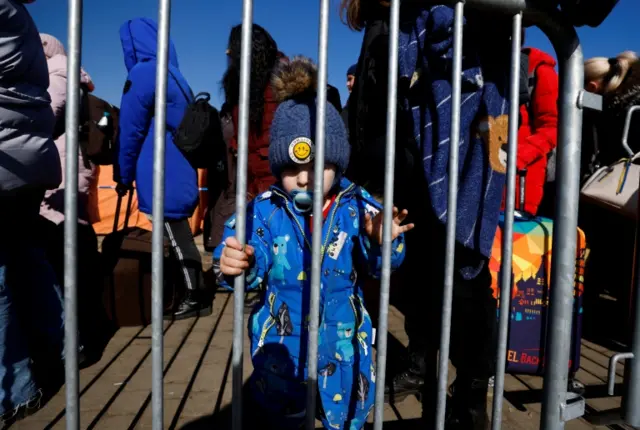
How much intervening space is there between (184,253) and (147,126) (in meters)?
1.01

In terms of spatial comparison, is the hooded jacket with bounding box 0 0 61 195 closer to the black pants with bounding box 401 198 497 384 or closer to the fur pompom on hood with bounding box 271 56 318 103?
the fur pompom on hood with bounding box 271 56 318 103

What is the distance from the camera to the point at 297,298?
60.6 inches

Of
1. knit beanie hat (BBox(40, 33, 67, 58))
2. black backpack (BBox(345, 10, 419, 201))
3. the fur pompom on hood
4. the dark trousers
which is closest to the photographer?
the fur pompom on hood

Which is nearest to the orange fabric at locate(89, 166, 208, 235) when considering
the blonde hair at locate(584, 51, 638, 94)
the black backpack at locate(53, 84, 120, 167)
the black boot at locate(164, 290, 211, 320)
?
the black backpack at locate(53, 84, 120, 167)

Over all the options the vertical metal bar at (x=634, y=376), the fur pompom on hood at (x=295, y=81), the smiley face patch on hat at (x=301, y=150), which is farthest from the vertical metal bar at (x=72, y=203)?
the vertical metal bar at (x=634, y=376)

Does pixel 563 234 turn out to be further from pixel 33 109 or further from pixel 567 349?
pixel 33 109

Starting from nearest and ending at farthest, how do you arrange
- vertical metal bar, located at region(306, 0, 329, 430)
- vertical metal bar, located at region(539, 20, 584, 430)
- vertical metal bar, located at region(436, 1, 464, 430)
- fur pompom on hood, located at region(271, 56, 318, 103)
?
1. vertical metal bar, located at region(306, 0, 329, 430)
2. vertical metal bar, located at region(436, 1, 464, 430)
3. vertical metal bar, located at region(539, 20, 584, 430)
4. fur pompom on hood, located at region(271, 56, 318, 103)

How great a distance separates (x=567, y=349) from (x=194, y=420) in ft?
5.48

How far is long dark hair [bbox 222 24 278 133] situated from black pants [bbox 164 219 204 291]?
995 millimetres

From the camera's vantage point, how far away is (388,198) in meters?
1.15

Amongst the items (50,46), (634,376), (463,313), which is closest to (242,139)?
(463,313)

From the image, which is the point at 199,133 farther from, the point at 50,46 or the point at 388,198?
the point at 388,198

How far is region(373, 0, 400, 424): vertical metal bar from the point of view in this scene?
112 cm

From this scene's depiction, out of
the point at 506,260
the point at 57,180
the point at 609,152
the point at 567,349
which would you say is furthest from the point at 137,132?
the point at 609,152
